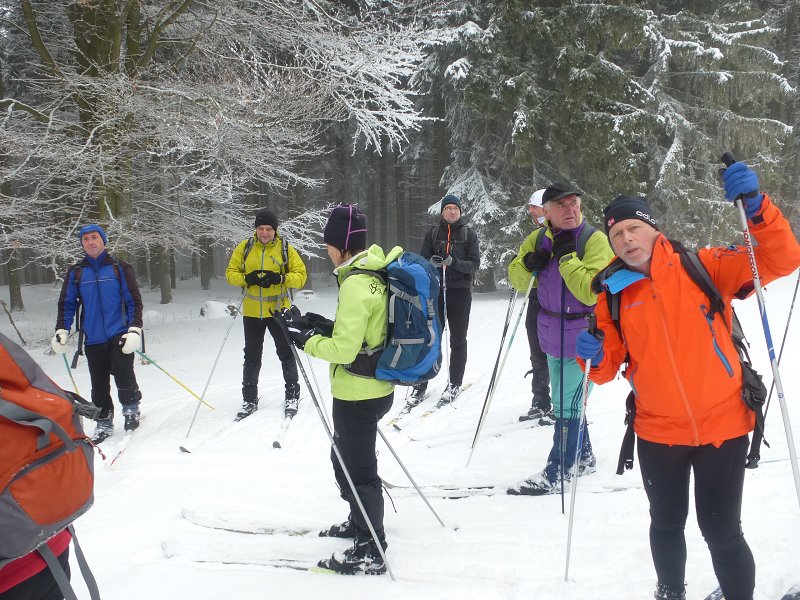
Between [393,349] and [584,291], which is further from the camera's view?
[584,291]

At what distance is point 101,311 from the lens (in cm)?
545

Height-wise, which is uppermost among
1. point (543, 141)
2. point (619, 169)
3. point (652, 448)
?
point (543, 141)

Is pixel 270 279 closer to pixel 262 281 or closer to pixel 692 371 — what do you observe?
pixel 262 281

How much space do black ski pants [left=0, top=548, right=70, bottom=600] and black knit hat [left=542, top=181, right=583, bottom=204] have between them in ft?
11.3

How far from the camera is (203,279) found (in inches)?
939

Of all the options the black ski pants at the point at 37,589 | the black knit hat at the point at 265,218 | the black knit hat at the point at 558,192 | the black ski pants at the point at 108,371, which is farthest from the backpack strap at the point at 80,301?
the black knit hat at the point at 558,192

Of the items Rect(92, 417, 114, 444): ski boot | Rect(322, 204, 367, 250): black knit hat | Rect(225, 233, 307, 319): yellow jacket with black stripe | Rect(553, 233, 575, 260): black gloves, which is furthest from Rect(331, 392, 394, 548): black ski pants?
Rect(92, 417, 114, 444): ski boot

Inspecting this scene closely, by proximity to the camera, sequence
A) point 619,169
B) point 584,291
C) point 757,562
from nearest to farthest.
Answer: point 757,562, point 584,291, point 619,169

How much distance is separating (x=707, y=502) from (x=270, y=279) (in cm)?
472

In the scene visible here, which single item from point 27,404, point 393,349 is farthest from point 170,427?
point 27,404

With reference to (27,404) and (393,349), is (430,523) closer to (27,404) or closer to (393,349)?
(393,349)

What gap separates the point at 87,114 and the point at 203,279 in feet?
50.0

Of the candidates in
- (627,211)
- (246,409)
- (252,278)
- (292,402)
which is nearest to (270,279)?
(252,278)

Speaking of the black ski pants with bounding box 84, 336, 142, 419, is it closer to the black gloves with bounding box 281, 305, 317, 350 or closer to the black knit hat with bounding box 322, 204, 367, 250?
the black gloves with bounding box 281, 305, 317, 350
